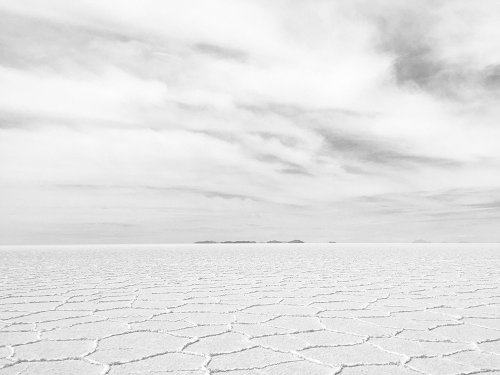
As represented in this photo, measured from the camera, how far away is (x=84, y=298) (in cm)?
304

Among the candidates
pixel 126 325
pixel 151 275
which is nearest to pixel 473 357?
pixel 126 325

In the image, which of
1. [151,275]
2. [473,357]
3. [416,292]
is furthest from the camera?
[151,275]

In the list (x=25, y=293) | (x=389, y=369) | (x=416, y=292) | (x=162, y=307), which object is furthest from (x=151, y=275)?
(x=389, y=369)

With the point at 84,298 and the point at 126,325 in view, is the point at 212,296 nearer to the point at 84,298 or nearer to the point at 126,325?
the point at 84,298

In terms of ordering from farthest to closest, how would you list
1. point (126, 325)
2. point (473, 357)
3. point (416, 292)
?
point (416, 292) < point (126, 325) < point (473, 357)

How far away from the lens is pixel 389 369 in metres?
1.52

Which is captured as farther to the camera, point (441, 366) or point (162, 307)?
point (162, 307)

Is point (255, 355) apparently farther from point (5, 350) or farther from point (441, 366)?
point (5, 350)

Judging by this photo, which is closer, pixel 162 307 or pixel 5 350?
Answer: pixel 5 350

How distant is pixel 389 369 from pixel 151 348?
85 centimetres

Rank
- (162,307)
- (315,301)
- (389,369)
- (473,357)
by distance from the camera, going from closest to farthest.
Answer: (389,369) → (473,357) → (162,307) → (315,301)

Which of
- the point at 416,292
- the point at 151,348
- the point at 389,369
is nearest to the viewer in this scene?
the point at 389,369

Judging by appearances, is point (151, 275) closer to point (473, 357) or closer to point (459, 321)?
point (459, 321)

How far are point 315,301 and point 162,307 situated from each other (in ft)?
3.05
